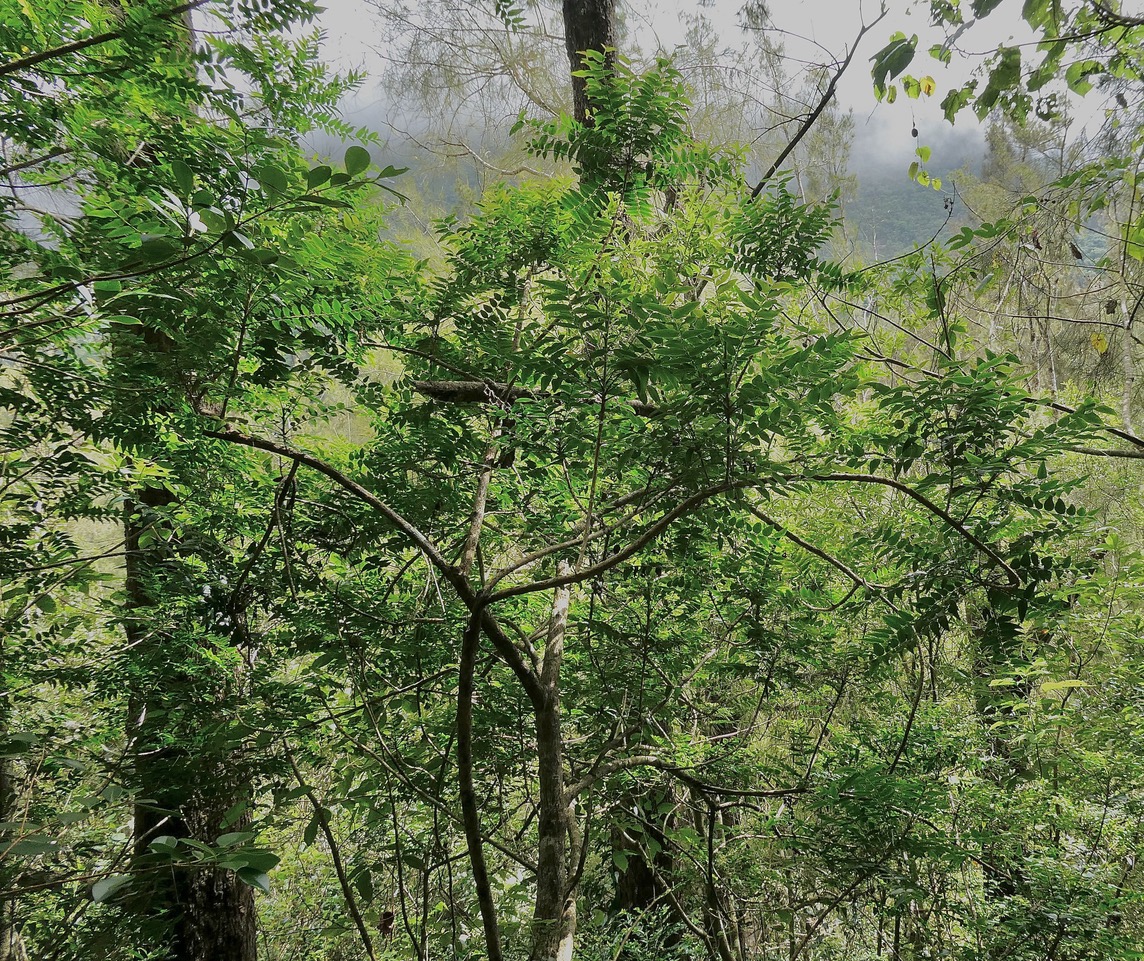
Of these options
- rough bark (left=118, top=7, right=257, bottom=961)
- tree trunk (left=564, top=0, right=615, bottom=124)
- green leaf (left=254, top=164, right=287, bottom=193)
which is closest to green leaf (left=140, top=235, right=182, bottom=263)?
green leaf (left=254, top=164, right=287, bottom=193)

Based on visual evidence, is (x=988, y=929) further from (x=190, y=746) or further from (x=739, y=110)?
(x=739, y=110)

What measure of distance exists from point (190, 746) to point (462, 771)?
1.11 m

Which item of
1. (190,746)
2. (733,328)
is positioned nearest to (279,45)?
(733,328)

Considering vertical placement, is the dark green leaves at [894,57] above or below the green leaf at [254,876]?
above

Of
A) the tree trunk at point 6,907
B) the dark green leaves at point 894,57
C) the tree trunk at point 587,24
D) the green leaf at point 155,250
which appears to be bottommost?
the tree trunk at point 6,907

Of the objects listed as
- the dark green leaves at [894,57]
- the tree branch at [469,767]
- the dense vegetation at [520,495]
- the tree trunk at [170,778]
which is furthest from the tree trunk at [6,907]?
the dark green leaves at [894,57]

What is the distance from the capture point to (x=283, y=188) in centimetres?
69

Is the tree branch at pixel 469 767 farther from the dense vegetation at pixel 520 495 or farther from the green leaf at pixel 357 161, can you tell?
the green leaf at pixel 357 161

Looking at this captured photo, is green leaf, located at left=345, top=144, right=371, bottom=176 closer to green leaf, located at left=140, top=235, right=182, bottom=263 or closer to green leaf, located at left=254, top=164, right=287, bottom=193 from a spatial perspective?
green leaf, located at left=254, top=164, right=287, bottom=193

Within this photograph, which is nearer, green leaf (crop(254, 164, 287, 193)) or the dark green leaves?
green leaf (crop(254, 164, 287, 193))

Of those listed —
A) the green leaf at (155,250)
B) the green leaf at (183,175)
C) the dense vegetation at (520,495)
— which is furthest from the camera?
the dense vegetation at (520,495)

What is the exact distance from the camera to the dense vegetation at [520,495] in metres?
1.42

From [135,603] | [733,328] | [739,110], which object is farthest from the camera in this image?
[739,110]

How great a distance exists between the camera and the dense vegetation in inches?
55.7
